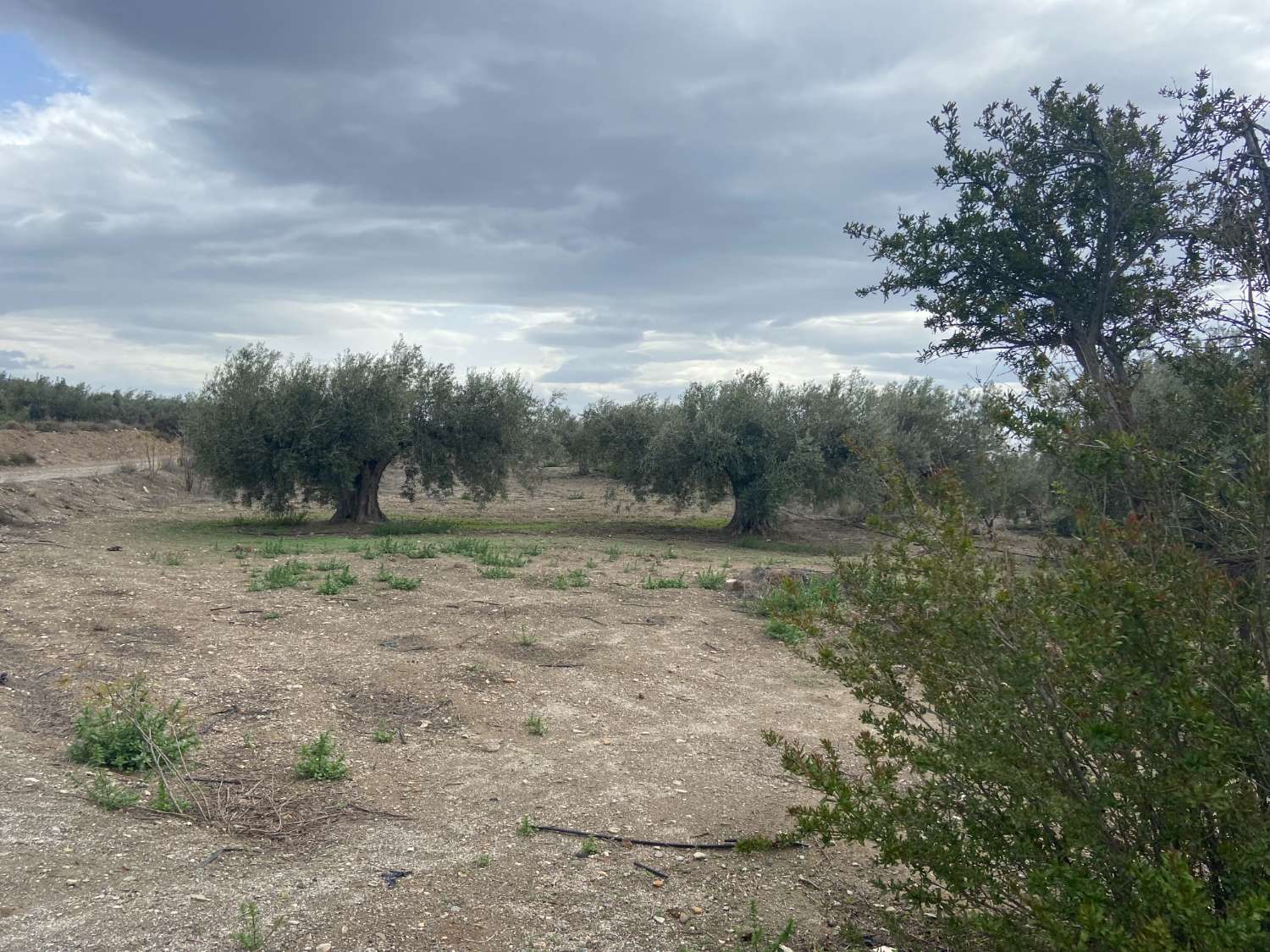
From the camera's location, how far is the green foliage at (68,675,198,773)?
17.8 feet

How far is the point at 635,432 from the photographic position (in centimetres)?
2523

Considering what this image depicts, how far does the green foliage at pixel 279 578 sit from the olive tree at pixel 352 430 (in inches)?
342

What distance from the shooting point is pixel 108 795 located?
4855 millimetres

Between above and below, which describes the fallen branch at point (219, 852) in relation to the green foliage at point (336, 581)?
below

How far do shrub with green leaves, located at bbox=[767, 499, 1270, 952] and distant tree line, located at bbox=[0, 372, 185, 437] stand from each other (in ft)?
130

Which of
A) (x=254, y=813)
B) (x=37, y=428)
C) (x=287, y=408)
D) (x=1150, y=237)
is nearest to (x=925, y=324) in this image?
(x=1150, y=237)

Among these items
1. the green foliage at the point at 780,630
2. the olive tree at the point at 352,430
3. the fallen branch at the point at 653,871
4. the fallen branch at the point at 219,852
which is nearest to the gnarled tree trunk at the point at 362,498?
the olive tree at the point at 352,430

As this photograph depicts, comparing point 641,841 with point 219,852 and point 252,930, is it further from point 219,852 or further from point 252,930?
point 219,852

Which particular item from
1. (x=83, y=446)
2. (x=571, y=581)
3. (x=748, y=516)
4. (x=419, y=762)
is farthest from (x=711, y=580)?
(x=83, y=446)

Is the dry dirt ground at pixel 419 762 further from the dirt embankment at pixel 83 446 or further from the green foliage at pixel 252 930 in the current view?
the dirt embankment at pixel 83 446

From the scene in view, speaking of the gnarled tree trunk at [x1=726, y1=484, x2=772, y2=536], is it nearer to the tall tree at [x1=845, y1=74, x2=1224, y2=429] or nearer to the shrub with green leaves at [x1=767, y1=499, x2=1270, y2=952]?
the tall tree at [x1=845, y1=74, x2=1224, y2=429]

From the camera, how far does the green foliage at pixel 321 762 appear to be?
5.43 m

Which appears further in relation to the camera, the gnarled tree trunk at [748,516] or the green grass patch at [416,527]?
the gnarled tree trunk at [748,516]

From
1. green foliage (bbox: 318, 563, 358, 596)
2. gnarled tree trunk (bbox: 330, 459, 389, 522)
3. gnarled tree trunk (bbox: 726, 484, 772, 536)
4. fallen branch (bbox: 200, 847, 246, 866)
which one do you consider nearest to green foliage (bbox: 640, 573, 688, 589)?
green foliage (bbox: 318, 563, 358, 596)
